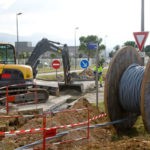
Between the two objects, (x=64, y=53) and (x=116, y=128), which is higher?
(x=64, y=53)

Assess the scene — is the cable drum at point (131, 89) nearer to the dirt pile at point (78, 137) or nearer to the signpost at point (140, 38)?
the dirt pile at point (78, 137)

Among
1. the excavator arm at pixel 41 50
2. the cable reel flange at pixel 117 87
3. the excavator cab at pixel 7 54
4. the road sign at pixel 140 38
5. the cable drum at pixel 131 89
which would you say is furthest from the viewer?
the excavator arm at pixel 41 50

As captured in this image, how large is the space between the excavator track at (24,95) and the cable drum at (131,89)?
6.11 m

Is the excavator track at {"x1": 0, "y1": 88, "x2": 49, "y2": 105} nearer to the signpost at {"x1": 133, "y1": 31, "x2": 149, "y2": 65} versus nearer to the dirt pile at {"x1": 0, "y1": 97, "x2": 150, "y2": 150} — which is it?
the dirt pile at {"x1": 0, "y1": 97, "x2": 150, "y2": 150}

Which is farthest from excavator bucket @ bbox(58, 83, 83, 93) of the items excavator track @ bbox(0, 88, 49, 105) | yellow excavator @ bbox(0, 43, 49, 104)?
excavator track @ bbox(0, 88, 49, 105)

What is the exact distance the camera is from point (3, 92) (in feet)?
57.0

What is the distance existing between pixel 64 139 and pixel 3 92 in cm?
789

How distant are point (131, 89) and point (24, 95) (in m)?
7.23

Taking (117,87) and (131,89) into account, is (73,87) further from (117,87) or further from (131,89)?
(131,89)

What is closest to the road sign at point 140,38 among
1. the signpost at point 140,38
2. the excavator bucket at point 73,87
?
the signpost at point 140,38

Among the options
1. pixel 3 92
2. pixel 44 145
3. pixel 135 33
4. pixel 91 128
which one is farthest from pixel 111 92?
pixel 3 92

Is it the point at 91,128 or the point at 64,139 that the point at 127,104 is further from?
the point at 64,139

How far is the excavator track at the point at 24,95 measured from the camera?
17.0 m

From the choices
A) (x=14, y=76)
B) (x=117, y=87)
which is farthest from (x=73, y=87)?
(x=117, y=87)
